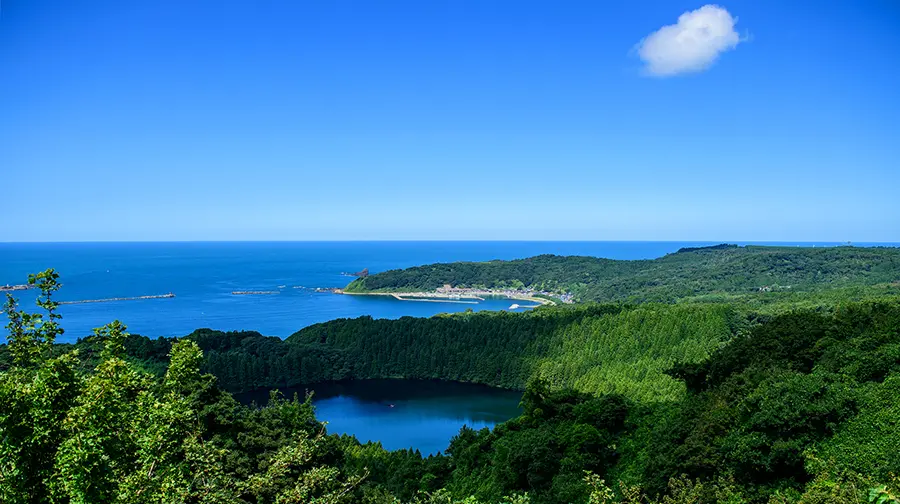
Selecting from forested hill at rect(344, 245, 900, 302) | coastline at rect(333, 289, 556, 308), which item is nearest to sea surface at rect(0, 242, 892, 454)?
coastline at rect(333, 289, 556, 308)

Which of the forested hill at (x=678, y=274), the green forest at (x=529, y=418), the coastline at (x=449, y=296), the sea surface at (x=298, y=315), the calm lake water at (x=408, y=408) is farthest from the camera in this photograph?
the coastline at (x=449, y=296)

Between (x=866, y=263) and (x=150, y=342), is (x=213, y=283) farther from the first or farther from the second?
(x=866, y=263)

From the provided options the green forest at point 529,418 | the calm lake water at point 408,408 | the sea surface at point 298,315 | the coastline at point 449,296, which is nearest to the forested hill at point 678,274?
the coastline at point 449,296

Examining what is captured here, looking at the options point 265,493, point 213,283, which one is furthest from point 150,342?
point 213,283

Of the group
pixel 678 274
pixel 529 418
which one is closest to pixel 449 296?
pixel 678 274

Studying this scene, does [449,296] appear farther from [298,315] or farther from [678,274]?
[678,274]

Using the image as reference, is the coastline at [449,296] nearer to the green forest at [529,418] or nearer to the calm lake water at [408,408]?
the green forest at [529,418]

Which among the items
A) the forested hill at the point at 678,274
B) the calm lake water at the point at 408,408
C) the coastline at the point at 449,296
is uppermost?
the forested hill at the point at 678,274

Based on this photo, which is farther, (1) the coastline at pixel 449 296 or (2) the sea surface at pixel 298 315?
(1) the coastline at pixel 449 296
